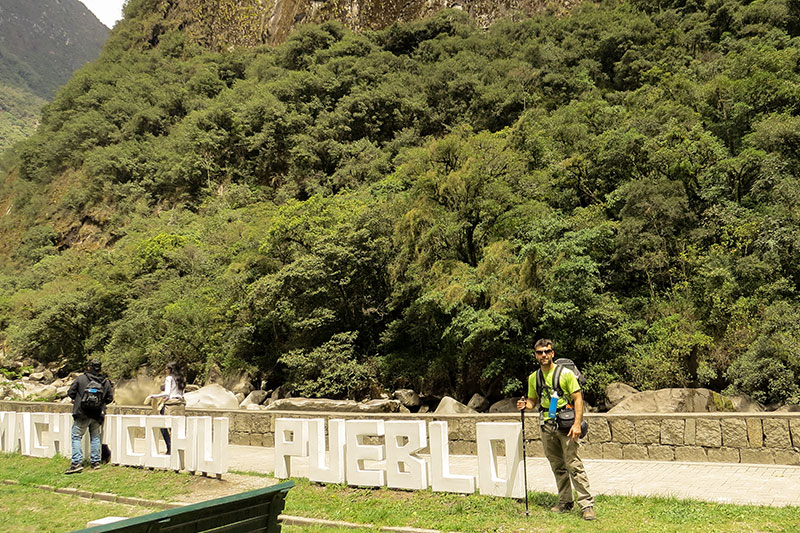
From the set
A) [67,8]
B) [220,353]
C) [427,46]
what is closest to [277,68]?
[427,46]

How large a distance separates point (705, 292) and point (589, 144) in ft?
28.7

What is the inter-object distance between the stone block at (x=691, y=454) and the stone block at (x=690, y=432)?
79 millimetres

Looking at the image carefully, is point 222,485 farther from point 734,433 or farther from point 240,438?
point 734,433

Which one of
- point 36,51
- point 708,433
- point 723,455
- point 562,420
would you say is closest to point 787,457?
point 723,455

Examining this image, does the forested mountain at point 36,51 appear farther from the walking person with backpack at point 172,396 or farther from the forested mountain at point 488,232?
the walking person with backpack at point 172,396

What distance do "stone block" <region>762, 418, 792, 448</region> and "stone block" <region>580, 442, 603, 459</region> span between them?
2220mm

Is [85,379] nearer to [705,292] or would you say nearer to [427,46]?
[705,292]

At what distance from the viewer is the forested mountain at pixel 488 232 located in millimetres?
16312

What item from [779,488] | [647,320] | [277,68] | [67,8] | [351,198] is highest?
[67,8]

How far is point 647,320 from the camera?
715 inches

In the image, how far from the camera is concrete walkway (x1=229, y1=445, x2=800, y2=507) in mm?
6042

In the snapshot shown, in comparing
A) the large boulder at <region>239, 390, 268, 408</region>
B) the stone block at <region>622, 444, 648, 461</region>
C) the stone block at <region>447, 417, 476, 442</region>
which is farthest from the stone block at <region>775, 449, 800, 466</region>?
the large boulder at <region>239, 390, 268, 408</region>

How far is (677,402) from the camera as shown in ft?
37.7

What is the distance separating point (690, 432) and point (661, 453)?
521mm
